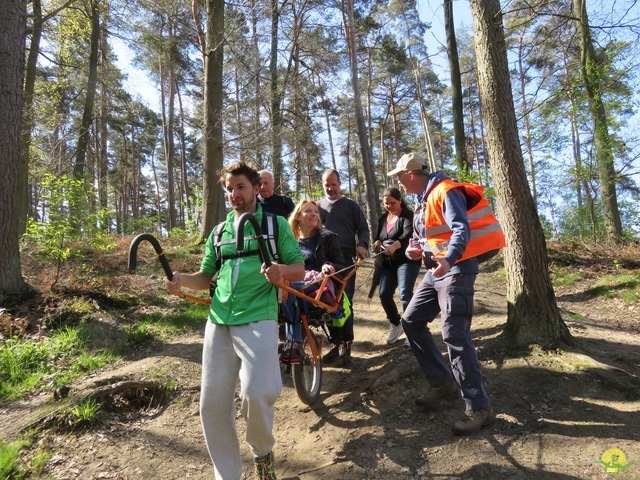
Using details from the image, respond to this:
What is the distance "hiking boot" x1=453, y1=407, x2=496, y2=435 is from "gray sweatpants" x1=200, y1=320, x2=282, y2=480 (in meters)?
1.41

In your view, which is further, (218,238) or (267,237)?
(218,238)

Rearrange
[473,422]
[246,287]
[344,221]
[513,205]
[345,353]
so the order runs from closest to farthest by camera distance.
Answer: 1. [246,287]
2. [473,422]
3. [513,205]
4. [345,353]
5. [344,221]

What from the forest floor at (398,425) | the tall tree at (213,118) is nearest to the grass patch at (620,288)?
the forest floor at (398,425)

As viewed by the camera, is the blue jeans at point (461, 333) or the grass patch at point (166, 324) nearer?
the blue jeans at point (461, 333)

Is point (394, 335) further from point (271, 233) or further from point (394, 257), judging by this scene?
point (271, 233)

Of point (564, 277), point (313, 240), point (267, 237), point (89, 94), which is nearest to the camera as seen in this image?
point (267, 237)

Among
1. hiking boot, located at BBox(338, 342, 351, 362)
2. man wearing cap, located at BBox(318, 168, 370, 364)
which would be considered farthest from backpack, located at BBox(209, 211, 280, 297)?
hiking boot, located at BBox(338, 342, 351, 362)

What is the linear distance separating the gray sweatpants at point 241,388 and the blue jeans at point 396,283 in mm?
2611

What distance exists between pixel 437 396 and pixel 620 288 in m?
6.13

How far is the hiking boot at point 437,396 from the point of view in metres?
3.14

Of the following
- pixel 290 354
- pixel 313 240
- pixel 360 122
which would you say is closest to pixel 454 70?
pixel 360 122

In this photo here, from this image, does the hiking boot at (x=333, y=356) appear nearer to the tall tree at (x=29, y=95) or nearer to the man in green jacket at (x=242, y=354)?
the man in green jacket at (x=242, y=354)

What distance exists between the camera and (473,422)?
108 inches

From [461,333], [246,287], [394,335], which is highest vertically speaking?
[246,287]
